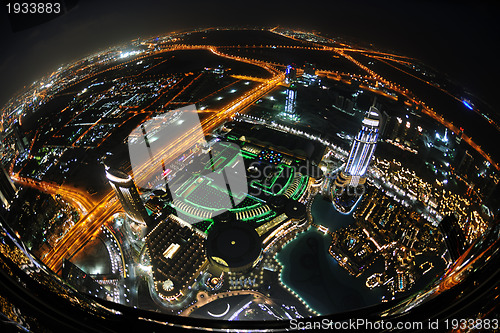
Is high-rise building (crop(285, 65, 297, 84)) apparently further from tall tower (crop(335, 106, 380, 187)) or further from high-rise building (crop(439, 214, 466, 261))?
high-rise building (crop(439, 214, 466, 261))

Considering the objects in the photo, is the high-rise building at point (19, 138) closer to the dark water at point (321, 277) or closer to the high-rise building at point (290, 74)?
the dark water at point (321, 277)

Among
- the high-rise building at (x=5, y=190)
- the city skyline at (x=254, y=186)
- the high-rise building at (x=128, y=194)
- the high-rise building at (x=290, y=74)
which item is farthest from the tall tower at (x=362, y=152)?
the high-rise building at (x=5, y=190)

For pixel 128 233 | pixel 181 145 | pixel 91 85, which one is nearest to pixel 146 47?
pixel 91 85

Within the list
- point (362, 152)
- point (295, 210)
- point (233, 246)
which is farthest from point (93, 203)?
point (362, 152)

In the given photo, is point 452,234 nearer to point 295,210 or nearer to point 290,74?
point 295,210

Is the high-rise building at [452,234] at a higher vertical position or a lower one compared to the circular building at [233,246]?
higher

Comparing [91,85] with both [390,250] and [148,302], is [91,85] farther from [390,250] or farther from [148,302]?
[390,250]
